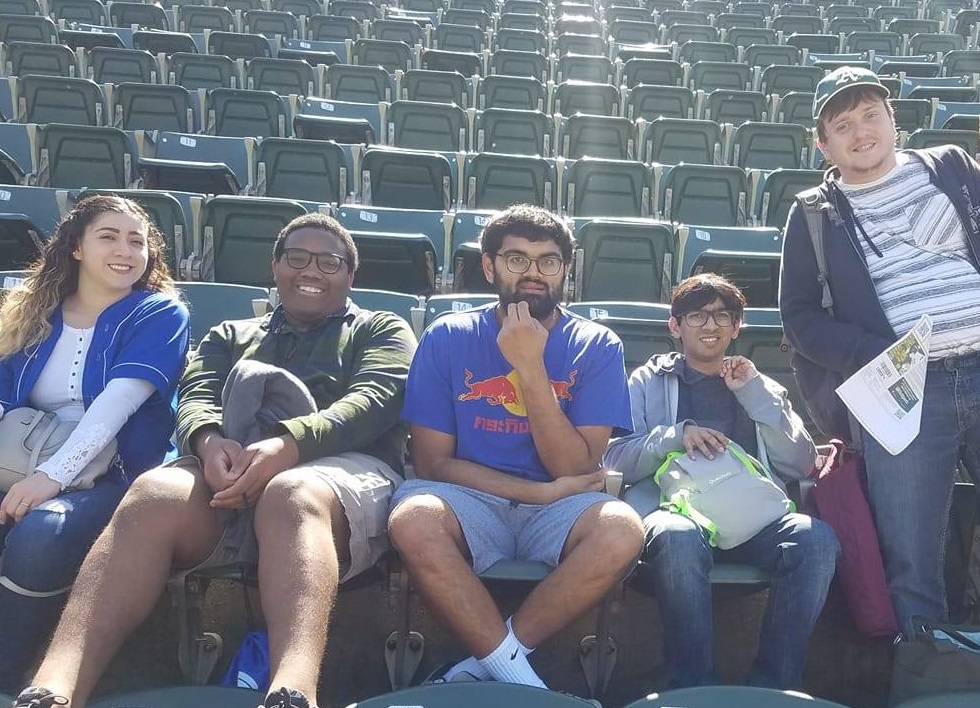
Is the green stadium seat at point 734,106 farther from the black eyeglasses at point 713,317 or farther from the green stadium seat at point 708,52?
the black eyeglasses at point 713,317

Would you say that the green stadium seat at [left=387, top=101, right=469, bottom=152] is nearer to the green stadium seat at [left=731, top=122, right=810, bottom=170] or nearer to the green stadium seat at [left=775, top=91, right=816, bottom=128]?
the green stadium seat at [left=731, top=122, right=810, bottom=170]

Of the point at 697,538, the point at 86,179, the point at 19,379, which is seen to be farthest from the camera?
the point at 86,179

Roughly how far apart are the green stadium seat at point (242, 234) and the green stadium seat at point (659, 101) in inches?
186

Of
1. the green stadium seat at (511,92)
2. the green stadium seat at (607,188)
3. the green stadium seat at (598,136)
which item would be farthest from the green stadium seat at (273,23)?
the green stadium seat at (607,188)

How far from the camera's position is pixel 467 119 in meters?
6.70

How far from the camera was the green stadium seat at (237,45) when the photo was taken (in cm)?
902

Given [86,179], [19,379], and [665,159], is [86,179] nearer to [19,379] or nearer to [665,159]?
[19,379]

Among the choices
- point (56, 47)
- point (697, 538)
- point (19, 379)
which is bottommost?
point (697, 538)

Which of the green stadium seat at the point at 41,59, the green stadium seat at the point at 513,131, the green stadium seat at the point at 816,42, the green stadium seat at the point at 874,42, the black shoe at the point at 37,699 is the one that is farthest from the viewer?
the green stadium seat at the point at 874,42

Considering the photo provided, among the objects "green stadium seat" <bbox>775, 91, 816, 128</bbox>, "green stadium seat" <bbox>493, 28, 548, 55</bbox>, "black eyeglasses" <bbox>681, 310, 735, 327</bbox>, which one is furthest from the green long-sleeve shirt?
"green stadium seat" <bbox>493, 28, 548, 55</bbox>

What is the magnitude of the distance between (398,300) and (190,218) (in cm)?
165

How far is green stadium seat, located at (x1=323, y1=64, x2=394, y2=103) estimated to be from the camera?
26.1 ft

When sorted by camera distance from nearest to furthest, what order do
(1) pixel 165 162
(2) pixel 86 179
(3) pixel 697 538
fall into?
(3) pixel 697 538 < (1) pixel 165 162 < (2) pixel 86 179

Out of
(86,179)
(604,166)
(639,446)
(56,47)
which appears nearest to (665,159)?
(604,166)
